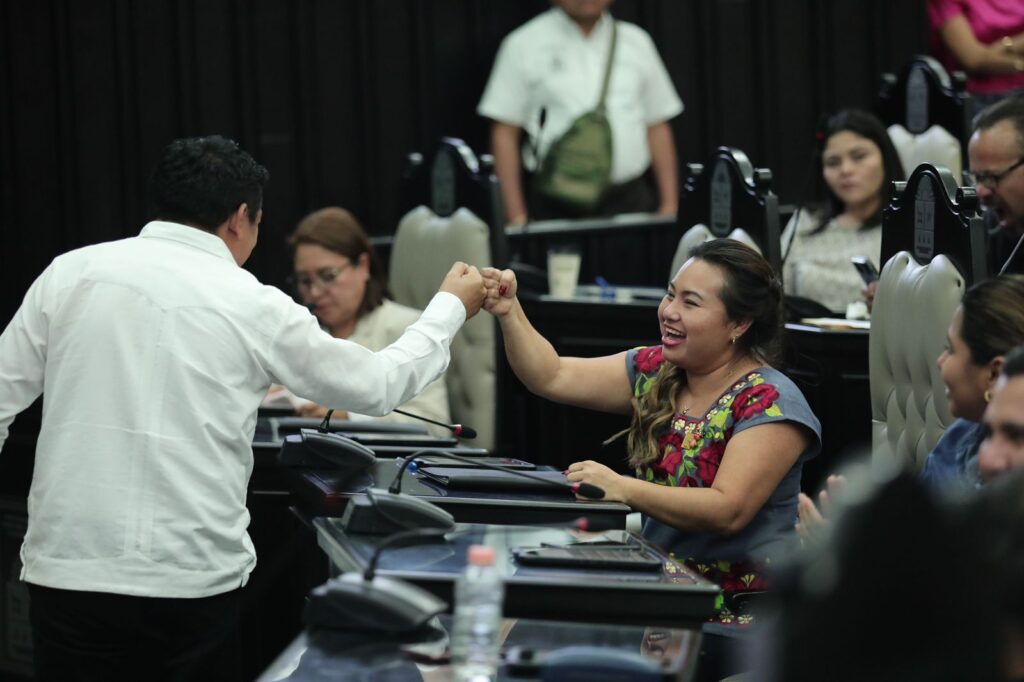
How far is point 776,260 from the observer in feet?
11.7

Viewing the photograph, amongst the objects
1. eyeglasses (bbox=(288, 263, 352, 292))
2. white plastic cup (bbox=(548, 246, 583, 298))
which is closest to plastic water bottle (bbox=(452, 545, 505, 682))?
eyeglasses (bbox=(288, 263, 352, 292))

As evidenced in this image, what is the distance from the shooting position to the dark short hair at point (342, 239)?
3.86m

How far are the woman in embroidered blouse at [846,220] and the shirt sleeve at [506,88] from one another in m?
1.35

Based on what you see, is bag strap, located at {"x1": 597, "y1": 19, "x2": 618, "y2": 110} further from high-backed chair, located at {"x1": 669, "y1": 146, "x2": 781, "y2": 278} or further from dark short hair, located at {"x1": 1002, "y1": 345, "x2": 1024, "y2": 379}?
dark short hair, located at {"x1": 1002, "y1": 345, "x2": 1024, "y2": 379}

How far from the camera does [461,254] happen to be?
13.3 feet

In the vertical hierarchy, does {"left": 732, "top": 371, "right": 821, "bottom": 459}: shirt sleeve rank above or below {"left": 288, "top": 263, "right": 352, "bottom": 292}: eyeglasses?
below

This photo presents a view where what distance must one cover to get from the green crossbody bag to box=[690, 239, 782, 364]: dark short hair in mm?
2666

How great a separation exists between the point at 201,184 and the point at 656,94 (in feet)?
11.3

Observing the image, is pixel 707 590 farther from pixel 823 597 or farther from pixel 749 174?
pixel 749 174

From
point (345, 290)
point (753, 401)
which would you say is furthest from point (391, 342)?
point (753, 401)

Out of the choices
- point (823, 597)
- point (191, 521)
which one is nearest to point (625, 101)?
point (191, 521)

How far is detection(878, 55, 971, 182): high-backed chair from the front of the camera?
4.68 m

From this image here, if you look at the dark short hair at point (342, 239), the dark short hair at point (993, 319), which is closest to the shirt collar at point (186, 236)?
the dark short hair at point (993, 319)

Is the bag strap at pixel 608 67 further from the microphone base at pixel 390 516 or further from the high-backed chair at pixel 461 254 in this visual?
the microphone base at pixel 390 516
